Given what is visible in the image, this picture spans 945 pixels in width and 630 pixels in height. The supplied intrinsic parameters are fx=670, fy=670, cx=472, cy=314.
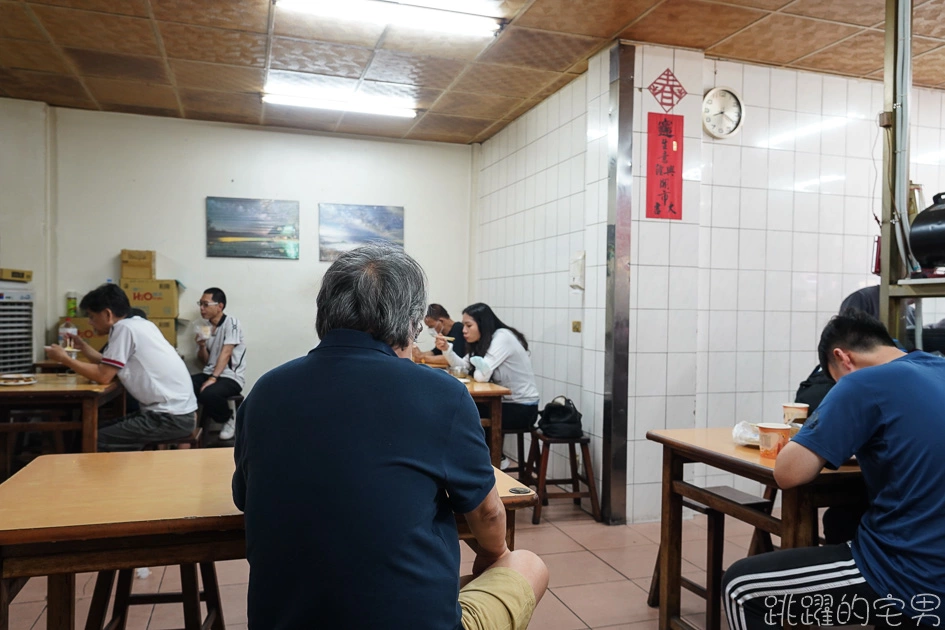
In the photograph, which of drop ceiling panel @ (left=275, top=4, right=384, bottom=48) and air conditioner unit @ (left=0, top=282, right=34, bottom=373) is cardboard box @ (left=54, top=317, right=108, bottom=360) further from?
drop ceiling panel @ (left=275, top=4, right=384, bottom=48)

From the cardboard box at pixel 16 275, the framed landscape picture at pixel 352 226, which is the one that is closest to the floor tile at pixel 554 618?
the framed landscape picture at pixel 352 226

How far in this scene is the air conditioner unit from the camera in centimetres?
516

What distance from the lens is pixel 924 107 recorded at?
5.02 m

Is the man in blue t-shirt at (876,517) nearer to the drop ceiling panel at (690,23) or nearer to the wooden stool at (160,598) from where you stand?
the wooden stool at (160,598)

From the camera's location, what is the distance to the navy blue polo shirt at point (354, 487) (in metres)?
1.29

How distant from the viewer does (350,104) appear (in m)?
5.56

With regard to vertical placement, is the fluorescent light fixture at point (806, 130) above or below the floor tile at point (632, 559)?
above

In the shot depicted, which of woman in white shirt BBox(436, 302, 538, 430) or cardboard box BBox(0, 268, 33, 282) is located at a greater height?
cardboard box BBox(0, 268, 33, 282)

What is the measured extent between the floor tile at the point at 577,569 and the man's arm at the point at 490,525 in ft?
5.71

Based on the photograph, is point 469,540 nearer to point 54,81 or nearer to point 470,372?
point 470,372

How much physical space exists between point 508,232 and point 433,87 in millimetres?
1584

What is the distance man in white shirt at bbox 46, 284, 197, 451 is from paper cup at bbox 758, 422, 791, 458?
3284 millimetres

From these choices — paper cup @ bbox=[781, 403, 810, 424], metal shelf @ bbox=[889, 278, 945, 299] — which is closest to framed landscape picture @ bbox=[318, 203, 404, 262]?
paper cup @ bbox=[781, 403, 810, 424]

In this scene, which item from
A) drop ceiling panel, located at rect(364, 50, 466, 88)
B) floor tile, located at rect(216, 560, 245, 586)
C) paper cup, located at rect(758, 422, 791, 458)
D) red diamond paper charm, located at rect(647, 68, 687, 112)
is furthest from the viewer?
drop ceiling panel, located at rect(364, 50, 466, 88)
